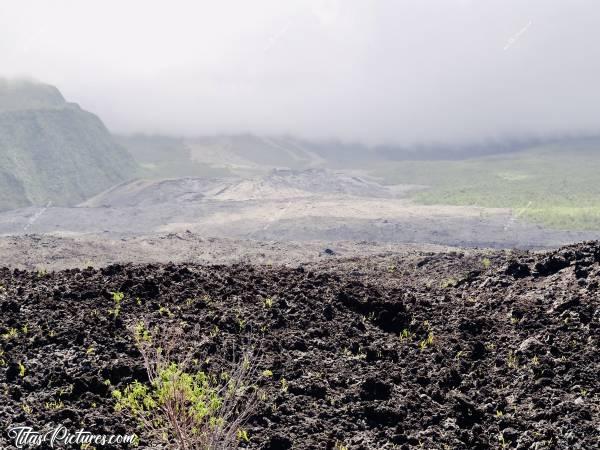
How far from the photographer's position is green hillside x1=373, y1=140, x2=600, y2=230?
229ft

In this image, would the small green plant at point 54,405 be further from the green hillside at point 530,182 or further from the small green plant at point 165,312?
the green hillside at point 530,182

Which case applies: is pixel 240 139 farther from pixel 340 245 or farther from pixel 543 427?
pixel 543 427

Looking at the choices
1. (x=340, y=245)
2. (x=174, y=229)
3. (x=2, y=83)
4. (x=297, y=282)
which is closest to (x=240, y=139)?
(x=2, y=83)

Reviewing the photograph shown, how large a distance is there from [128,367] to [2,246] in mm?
30490

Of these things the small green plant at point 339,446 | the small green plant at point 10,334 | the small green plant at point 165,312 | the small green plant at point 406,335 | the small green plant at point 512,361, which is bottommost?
the small green plant at point 339,446

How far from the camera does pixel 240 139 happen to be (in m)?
173

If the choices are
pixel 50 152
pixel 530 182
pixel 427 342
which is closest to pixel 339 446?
pixel 427 342

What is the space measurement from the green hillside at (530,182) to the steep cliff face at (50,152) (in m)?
41.7

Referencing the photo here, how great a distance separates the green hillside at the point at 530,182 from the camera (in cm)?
6969

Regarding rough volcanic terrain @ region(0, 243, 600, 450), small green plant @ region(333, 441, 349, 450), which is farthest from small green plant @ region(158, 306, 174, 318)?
small green plant @ region(333, 441, 349, 450)

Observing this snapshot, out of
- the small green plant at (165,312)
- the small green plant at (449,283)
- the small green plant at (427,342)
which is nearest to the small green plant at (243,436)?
the small green plant at (165,312)

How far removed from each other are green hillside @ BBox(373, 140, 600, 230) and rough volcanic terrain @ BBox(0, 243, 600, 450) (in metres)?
52.3

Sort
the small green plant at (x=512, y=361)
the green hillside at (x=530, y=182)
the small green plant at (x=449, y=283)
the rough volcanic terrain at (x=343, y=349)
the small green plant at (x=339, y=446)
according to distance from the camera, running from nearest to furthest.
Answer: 1. the small green plant at (x=339, y=446)
2. the rough volcanic terrain at (x=343, y=349)
3. the small green plant at (x=512, y=361)
4. the small green plant at (x=449, y=283)
5. the green hillside at (x=530, y=182)

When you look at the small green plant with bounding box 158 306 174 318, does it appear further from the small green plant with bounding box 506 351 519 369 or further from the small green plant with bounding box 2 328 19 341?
the small green plant with bounding box 506 351 519 369
